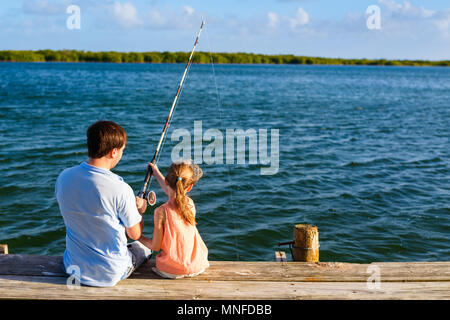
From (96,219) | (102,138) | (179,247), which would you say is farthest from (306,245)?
(102,138)

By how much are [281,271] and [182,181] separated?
120 centimetres

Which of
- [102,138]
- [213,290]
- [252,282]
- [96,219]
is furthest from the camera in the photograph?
[252,282]

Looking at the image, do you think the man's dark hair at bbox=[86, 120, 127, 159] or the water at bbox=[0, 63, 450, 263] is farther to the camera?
the water at bbox=[0, 63, 450, 263]

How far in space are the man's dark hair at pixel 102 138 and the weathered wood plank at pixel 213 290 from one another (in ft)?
3.46

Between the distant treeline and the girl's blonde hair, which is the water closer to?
the girl's blonde hair

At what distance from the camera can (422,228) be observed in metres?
7.32

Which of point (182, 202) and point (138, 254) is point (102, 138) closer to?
point (182, 202)

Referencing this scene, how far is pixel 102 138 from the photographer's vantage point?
2.79 meters

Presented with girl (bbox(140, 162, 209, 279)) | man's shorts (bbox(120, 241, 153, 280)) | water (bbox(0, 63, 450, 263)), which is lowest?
water (bbox(0, 63, 450, 263))

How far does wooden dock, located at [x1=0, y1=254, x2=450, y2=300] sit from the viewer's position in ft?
10.5

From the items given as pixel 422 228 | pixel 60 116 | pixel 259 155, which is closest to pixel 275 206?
pixel 422 228

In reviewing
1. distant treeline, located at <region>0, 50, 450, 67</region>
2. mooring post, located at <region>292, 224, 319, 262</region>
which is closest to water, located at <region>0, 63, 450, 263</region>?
mooring post, located at <region>292, 224, 319, 262</region>

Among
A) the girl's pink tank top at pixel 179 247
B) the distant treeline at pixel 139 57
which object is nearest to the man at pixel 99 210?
the girl's pink tank top at pixel 179 247
